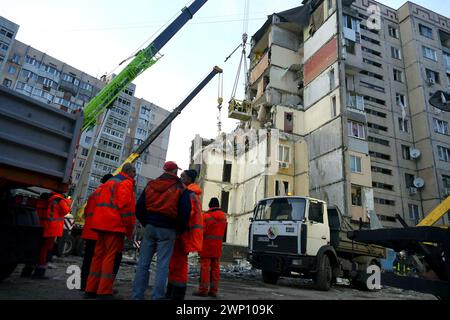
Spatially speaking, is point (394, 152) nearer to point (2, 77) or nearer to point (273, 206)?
point (273, 206)

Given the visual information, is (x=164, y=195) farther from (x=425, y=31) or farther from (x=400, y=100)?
(x=425, y=31)

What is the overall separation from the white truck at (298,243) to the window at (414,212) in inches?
1043

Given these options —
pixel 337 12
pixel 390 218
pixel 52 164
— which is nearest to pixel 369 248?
pixel 52 164

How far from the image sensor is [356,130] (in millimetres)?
28094

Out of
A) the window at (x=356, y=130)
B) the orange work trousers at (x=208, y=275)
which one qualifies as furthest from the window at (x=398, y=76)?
the orange work trousers at (x=208, y=275)

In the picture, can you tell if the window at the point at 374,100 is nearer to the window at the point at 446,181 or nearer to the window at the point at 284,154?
the window at the point at 446,181

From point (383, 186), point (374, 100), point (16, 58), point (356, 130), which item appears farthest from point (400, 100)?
point (16, 58)

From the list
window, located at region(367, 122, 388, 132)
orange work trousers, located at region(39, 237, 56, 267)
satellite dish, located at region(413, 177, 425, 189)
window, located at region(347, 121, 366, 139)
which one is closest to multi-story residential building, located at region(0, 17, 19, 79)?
window, located at region(347, 121, 366, 139)

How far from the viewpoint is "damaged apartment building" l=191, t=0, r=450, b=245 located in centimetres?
2783

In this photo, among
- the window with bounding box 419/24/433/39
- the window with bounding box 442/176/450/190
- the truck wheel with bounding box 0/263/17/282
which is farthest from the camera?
the window with bounding box 419/24/433/39

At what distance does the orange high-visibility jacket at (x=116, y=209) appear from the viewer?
4.12 metres

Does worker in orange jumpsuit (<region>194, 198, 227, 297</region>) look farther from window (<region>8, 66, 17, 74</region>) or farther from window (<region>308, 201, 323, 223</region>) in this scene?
window (<region>8, 66, 17, 74</region>)

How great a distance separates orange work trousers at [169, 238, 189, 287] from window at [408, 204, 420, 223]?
1332 inches

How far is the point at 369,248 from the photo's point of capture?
10938 millimetres
